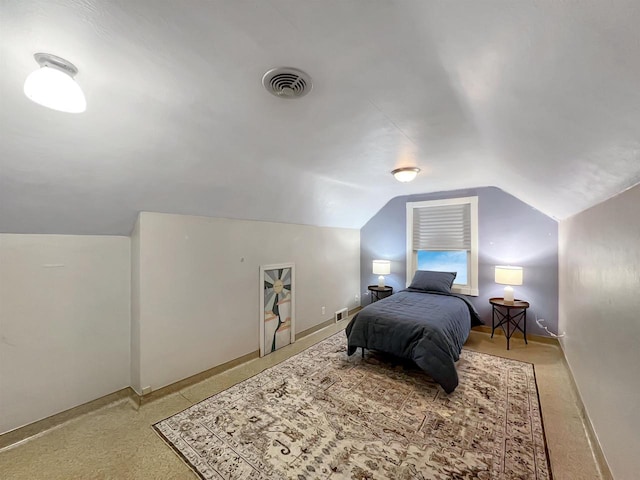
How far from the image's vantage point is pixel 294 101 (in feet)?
5.11

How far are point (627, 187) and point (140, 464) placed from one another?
3253mm

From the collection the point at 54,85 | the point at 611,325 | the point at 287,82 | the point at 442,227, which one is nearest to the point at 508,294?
the point at 442,227

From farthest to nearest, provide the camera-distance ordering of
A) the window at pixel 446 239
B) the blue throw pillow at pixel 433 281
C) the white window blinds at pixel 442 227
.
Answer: the white window blinds at pixel 442 227, the window at pixel 446 239, the blue throw pillow at pixel 433 281

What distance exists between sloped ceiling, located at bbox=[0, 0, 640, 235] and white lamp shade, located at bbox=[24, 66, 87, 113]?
0.11 metres

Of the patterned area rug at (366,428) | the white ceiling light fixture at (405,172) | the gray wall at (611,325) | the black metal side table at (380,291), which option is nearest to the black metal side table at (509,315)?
the patterned area rug at (366,428)

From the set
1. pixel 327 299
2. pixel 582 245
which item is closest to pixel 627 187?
pixel 582 245

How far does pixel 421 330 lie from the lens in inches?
107

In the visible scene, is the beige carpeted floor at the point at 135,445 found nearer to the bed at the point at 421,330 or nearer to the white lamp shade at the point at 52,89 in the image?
the bed at the point at 421,330

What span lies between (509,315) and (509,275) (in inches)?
23.4

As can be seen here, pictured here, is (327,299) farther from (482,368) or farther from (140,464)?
(140,464)

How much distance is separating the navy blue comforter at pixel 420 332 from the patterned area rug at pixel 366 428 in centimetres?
27

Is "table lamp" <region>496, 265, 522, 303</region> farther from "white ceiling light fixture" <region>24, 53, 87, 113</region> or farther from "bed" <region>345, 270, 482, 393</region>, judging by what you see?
"white ceiling light fixture" <region>24, 53, 87, 113</region>

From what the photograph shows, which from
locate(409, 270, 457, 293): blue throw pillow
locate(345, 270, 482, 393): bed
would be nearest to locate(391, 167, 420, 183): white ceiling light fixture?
locate(345, 270, 482, 393): bed

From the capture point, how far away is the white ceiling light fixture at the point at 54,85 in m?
1.09
